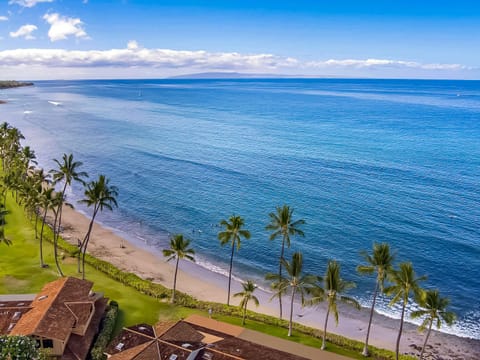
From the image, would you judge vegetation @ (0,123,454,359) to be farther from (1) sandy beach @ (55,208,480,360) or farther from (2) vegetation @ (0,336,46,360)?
(2) vegetation @ (0,336,46,360)

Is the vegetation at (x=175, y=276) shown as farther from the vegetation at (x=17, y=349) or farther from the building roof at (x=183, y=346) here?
the vegetation at (x=17, y=349)

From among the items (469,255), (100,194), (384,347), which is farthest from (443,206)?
(100,194)

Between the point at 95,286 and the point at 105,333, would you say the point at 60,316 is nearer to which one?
the point at 105,333

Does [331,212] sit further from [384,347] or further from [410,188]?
[384,347]

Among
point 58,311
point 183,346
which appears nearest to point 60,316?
point 58,311

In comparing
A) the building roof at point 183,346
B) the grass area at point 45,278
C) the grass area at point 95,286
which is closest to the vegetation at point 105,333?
the grass area at point 95,286

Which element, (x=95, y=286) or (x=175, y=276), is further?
(x=95, y=286)

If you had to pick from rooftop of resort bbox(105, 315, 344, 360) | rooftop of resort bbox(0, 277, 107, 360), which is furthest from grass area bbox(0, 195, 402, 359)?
rooftop of resort bbox(0, 277, 107, 360)
